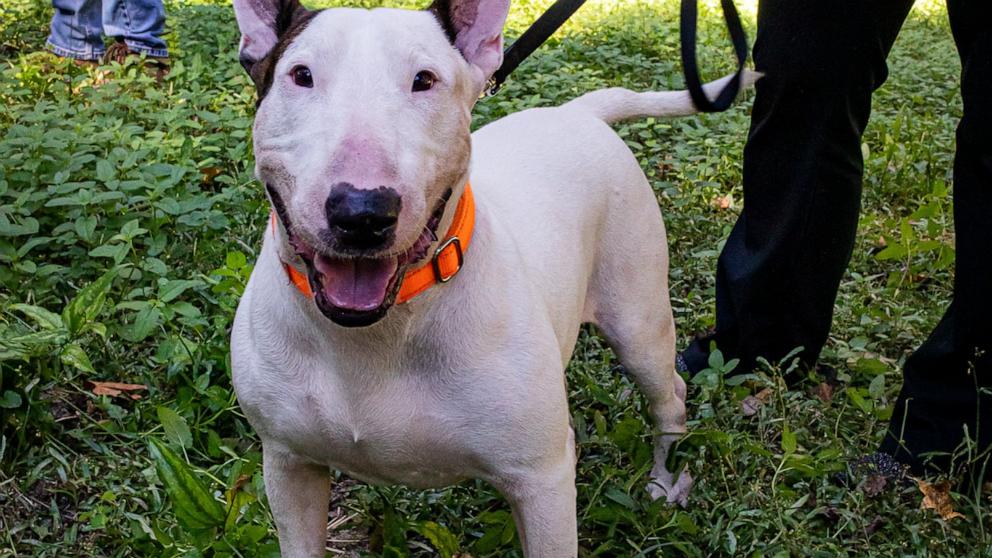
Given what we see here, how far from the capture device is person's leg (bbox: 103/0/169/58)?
21.2 feet

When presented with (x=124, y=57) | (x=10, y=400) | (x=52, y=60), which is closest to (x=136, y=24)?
(x=124, y=57)

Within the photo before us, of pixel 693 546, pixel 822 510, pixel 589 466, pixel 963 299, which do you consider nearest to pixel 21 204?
pixel 589 466

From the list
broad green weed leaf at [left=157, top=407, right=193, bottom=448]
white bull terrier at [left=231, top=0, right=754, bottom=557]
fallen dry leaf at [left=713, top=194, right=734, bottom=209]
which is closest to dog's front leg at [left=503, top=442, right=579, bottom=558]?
white bull terrier at [left=231, top=0, right=754, bottom=557]

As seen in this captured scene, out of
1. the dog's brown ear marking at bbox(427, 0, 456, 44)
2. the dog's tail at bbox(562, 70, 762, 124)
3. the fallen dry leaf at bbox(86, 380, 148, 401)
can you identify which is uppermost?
the dog's brown ear marking at bbox(427, 0, 456, 44)

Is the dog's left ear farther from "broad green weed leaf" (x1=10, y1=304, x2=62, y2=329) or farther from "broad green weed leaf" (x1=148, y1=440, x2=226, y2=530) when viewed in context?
"broad green weed leaf" (x1=10, y1=304, x2=62, y2=329)

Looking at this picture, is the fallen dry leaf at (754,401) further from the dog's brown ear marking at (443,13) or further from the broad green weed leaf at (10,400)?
the broad green weed leaf at (10,400)

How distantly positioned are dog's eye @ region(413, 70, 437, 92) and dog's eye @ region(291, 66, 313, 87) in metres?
0.21

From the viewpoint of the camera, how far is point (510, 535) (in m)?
3.02

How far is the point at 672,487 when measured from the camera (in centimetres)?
352

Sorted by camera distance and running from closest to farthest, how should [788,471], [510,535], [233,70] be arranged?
[510,535]
[788,471]
[233,70]

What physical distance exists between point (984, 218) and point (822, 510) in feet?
3.27

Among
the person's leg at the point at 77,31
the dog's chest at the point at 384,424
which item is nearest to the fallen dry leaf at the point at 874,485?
the dog's chest at the point at 384,424

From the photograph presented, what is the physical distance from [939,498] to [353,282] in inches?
86.5

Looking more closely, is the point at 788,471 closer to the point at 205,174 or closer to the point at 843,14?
the point at 843,14
